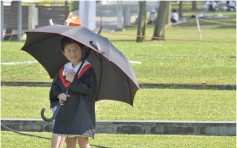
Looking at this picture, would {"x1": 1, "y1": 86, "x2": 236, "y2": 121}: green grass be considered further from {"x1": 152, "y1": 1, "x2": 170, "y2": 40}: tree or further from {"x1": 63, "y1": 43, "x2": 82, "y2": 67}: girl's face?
{"x1": 152, "y1": 1, "x2": 170, "y2": 40}: tree

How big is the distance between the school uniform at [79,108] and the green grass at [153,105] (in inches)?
124

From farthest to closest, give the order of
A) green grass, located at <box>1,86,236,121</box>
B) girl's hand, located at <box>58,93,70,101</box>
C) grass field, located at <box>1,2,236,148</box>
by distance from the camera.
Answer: green grass, located at <box>1,86,236,121</box> < grass field, located at <box>1,2,236,148</box> < girl's hand, located at <box>58,93,70,101</box>

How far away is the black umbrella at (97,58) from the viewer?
5.88m

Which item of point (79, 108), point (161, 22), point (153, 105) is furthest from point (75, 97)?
point (161, 22)

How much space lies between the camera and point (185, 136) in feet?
27.4

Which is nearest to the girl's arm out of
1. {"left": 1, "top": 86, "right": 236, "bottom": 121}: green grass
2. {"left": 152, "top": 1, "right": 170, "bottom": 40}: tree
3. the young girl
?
the young girl

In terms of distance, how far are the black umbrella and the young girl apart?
0.22m

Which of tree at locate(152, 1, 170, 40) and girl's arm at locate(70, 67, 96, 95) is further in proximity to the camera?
tree at locate(152, 1, 170, 40)

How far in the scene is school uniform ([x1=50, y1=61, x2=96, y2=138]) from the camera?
5969 mm

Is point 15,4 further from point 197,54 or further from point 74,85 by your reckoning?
point 74,85

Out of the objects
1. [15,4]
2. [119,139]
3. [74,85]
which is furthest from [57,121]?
[15,4]

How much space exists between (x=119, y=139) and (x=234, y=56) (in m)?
12.3

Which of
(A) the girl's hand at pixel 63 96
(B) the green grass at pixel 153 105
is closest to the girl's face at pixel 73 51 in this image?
(A) the girl's hand at pixel 63 96

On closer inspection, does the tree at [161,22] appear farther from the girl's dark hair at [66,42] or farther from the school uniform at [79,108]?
the school uniform at [79,108]
